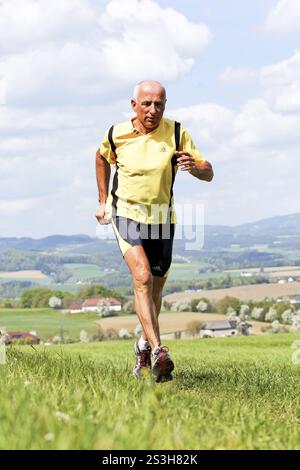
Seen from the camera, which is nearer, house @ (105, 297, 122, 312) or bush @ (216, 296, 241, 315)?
bush @ (216, 296, 241, 315)

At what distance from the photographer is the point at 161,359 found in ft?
24.1

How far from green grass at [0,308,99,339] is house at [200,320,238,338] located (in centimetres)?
1188

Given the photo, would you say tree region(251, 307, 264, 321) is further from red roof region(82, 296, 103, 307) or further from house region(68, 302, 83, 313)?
red roof region(82, 296, 103, 307)

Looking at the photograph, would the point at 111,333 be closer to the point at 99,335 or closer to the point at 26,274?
the point at 99,335

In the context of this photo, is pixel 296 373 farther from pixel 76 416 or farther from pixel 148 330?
pixel 76 416

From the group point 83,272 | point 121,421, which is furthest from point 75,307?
point 121,421

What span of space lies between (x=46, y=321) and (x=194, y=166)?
8163 cm

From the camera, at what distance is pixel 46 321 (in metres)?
88.4

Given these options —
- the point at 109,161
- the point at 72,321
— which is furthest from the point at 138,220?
the point at 72,321

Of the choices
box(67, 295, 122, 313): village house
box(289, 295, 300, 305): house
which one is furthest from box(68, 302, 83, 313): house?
box(289, 295, 300, 305): house

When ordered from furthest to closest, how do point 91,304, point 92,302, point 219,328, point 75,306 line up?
point 92,302
point 75,306
point 91,304
point 219,328

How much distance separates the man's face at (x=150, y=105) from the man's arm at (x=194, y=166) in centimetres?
38

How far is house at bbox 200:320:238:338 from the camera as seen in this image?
62.8 metres
